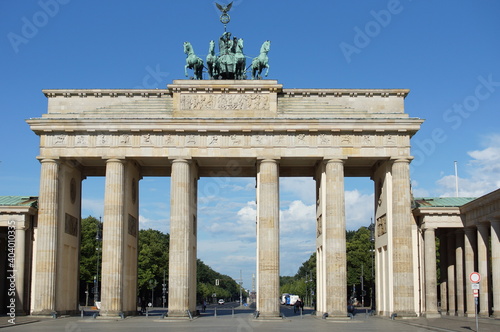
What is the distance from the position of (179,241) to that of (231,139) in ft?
27.8

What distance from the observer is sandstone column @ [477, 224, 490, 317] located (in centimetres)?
4647

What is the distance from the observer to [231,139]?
4934 centimetres

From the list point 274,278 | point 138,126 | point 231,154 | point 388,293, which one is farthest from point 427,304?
point 138,126

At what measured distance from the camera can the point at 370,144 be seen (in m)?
49.2

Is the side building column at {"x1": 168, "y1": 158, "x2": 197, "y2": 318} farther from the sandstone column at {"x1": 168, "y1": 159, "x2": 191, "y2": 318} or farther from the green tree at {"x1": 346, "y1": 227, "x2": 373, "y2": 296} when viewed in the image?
the green tree at {"x1": 346, "y1": 227, "x2": 373, "y2": 296}

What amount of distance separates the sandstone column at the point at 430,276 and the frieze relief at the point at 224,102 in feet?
51.4

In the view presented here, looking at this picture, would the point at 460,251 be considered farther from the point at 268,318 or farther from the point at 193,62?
the point at 193,62

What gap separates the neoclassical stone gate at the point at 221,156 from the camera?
4784 cm

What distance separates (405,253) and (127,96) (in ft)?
78.6

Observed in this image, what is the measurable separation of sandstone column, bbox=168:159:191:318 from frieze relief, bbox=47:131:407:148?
1.81 metres

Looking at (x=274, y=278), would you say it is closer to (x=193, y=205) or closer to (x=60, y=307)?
(x=193, y=205)

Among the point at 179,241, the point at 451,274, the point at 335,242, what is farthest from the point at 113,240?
the point at 451,274

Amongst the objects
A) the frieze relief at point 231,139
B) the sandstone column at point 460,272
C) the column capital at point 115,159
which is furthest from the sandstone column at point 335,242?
the column capital at point 115,159

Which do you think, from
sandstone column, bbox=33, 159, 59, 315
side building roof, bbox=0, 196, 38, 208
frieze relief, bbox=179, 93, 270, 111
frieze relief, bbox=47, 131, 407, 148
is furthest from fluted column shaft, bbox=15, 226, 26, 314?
frieze relief, bbox=179, 93, 270, 111
